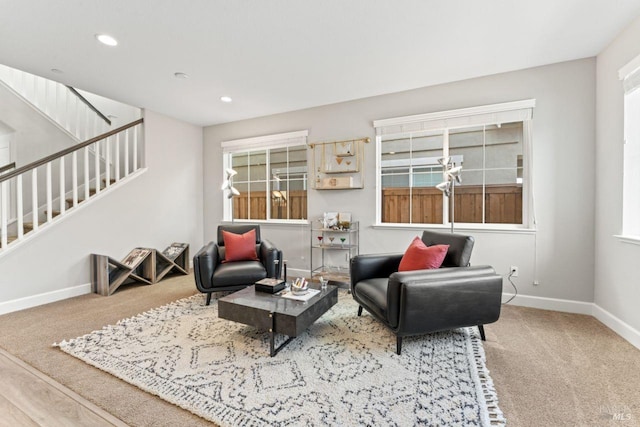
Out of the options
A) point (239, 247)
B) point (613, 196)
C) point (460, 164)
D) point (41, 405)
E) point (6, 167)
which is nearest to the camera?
point (41, 405)

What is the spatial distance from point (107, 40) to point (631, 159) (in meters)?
4.56

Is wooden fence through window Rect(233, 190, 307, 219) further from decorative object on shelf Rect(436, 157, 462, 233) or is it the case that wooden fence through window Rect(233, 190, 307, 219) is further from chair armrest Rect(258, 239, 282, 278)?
decorative object on shelf Rect(436, 157, 462, 233)

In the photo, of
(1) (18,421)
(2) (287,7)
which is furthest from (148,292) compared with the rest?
(2) (287,7)

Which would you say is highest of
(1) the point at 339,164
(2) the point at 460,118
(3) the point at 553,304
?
(2) the point at 460,118

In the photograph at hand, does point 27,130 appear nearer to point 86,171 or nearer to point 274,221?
point 86,171

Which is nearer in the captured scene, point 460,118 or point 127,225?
point 460,118

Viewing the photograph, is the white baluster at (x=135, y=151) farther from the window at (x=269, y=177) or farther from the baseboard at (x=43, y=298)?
the baseboard at (x=43, y=298)

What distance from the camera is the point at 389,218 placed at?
391 centimetres

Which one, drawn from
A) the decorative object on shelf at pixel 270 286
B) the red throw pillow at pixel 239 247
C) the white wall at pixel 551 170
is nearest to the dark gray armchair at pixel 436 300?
the decorative object on shelf at pixel 270 286

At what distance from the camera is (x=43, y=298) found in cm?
321

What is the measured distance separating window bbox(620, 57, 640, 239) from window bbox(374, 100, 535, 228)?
0.74m

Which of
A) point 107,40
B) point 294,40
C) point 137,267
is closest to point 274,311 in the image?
point 294,40

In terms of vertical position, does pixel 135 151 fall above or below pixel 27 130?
below

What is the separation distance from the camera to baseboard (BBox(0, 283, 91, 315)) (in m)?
2.94
